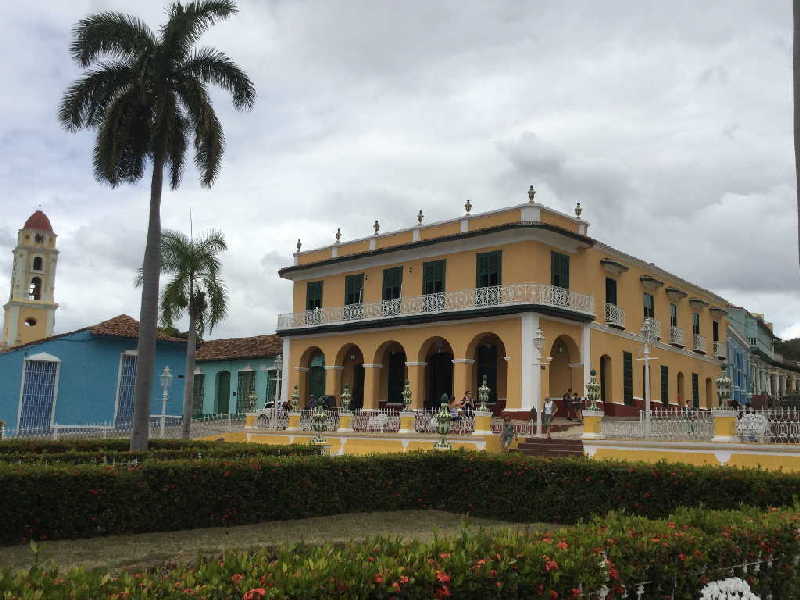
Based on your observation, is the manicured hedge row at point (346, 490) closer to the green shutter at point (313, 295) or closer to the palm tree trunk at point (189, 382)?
the palm tree trunk at point (189, 382)

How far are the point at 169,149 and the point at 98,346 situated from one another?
41.7 feet

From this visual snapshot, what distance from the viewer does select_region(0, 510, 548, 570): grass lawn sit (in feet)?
28.7

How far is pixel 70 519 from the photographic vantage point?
1017cm

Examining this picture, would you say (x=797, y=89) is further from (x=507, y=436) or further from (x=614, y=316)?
(x=614, y=316)

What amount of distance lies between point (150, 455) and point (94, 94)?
9421mm

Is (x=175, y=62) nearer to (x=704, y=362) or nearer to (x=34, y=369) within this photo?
(x=34, y=369)

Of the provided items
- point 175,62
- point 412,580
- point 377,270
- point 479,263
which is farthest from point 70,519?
point 377,270

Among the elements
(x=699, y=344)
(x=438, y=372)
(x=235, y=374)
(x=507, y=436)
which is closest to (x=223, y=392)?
(x=235, y=374)

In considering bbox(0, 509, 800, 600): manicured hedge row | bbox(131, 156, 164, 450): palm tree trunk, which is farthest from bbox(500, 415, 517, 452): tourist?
bbox(0, 509, 800, 600): manicured hedge row

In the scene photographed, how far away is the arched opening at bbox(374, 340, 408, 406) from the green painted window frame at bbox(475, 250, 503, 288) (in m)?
5.21

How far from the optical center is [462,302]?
26.4m

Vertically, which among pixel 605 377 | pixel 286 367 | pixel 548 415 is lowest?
pixel 548 415

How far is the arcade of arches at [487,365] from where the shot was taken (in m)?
24.7

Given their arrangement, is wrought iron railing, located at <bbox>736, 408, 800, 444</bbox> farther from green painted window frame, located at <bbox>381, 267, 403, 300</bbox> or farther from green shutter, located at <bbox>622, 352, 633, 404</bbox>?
green painted window frame, located at <bbox>381, 267, 403, 300</bbox>
